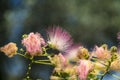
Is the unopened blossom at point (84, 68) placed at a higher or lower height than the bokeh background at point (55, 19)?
lower

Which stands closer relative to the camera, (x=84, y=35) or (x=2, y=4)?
(x=84, y=35)

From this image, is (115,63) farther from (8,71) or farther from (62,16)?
(62,16)

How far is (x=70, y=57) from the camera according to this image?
1484 millimetres

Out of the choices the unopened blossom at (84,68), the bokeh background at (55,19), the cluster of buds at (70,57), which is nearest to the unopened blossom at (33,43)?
the cluster of buds at (70,57)

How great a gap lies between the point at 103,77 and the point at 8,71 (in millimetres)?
11502

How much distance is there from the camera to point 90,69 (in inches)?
55.5

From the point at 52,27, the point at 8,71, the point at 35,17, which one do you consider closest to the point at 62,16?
the point at 35,17

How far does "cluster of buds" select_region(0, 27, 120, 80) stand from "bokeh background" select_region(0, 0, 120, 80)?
11.0 m

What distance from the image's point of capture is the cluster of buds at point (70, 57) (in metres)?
1.42

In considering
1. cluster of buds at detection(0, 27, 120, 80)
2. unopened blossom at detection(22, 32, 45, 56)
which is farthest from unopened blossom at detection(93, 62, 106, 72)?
unopened blossom at detection(22, 32, 45, 56)

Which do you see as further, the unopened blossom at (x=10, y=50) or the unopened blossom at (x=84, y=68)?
the unopened blossom at (x=10, y=50)

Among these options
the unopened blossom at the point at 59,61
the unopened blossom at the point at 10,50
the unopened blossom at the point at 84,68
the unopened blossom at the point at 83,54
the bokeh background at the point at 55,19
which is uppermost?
the bokeh background at the point at 55,19

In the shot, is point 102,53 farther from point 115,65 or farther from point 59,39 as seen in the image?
point 59,39

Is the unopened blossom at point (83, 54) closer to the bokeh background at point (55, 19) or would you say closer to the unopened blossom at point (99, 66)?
the unopened blossom at point (99, 66)
